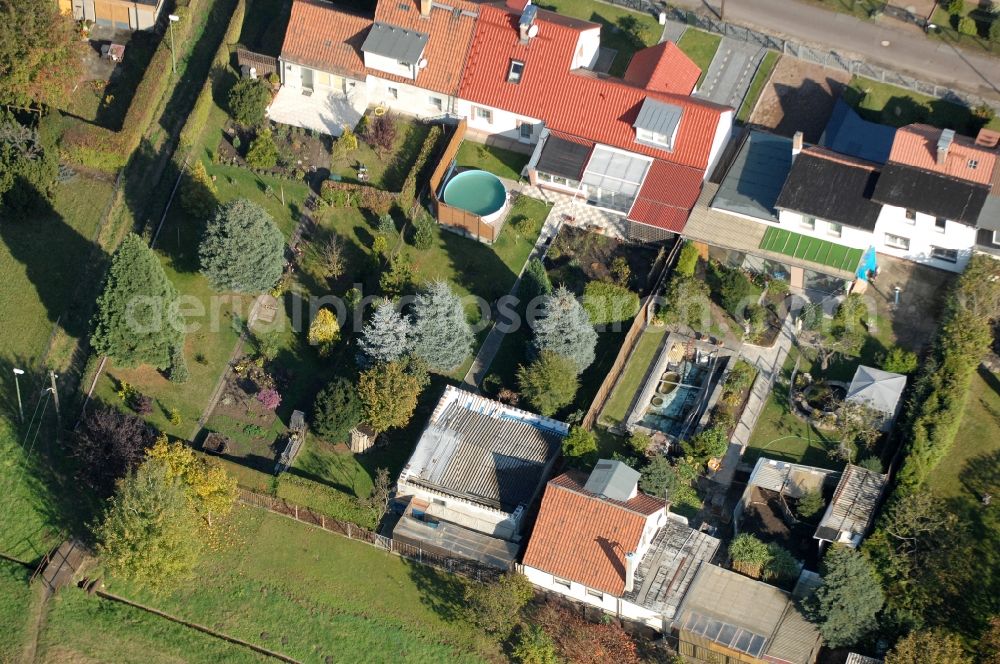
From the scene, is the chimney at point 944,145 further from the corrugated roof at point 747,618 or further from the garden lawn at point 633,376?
the corrugated roof at point 747,618

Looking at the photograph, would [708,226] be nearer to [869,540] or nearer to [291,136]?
[869,540]

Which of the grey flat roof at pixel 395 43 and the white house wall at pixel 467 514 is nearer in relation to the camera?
the white house wall at pixel 467 514

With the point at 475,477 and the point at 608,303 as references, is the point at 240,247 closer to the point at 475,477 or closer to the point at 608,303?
the point at 475,477

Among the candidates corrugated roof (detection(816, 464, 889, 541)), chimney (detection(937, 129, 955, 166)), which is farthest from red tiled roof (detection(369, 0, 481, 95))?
corrugated roof (detection(816, 464, 889, 541))

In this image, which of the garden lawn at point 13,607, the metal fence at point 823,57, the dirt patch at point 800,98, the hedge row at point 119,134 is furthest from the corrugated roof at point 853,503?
the hedge row at point 119,134

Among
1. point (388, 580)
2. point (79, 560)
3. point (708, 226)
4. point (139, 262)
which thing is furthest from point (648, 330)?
point (79, 560)

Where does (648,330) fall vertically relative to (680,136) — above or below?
below

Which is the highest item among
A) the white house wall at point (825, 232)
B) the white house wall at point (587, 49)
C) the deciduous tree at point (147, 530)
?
the white house wall at point (587, 49)
